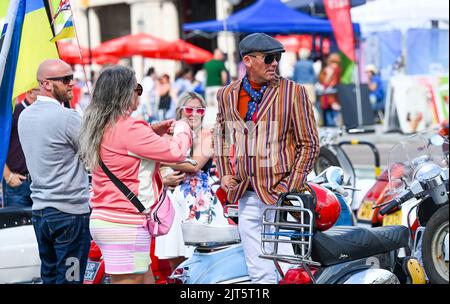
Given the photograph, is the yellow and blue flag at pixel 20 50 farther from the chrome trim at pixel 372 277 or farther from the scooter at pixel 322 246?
the chrome trim at pixel 372 277

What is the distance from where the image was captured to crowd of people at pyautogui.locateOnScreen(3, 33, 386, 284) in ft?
16.7

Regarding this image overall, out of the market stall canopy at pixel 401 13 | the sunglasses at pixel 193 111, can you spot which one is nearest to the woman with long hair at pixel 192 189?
the sunglasses at pixel 193 111

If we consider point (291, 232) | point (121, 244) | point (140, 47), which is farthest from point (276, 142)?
point (140, 47)

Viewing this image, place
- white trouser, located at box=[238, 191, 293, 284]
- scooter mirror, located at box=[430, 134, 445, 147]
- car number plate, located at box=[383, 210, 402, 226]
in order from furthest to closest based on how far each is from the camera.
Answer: car number plate, located at box=[383, 210, 402, 226], scooter mirror, located at box=[430, 134, 445, 147], white trouser, located at box=[238, 191, 293, 284]

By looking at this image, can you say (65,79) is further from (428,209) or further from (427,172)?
(428,209)

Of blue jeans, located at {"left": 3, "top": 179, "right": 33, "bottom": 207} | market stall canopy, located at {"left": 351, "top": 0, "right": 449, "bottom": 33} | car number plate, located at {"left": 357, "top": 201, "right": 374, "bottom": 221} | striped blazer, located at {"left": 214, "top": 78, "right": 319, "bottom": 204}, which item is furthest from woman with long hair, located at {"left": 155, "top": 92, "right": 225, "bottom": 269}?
market stall canopy, located at {"left": 351, "top": 0, "right": 449, "bottom": 33}

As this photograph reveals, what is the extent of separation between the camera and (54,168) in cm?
559

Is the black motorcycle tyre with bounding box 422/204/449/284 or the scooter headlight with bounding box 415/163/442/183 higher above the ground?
the scooter headlight with bounding box 415/163/442/183

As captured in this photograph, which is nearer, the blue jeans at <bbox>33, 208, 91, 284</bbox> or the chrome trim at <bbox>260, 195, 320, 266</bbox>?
the chrome trim at <bbox>260, 195, 320, 266</bbox>

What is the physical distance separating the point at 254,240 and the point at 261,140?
588 millimetres

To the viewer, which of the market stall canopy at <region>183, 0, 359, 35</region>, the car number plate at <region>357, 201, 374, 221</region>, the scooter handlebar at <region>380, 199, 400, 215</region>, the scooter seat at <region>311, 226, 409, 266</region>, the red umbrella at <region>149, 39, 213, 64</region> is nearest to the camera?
the scooter seat at <region>311, 226, 409, 266</region>

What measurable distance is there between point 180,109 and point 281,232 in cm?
214

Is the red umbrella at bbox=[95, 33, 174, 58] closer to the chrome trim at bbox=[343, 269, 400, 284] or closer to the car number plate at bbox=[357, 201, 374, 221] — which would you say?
the car number plate at bbox=[357, 201, 374, 221]
